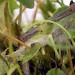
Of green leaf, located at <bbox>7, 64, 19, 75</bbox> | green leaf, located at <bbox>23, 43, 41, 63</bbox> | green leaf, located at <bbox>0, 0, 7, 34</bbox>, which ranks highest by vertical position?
green leaf, located at <bbox>0, 0, 7, 34</bbox>

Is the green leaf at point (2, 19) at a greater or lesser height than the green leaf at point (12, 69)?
greater

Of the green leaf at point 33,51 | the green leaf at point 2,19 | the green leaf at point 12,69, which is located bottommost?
the green leaf at point 12,69

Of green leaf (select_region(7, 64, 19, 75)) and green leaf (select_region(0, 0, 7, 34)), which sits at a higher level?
green leaf (select_region(0, 0, 7, 34))

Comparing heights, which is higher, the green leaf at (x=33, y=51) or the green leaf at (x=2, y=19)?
the green leaf at (x=2, y=19)

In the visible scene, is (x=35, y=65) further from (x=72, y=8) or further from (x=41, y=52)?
(x=72, y=8)

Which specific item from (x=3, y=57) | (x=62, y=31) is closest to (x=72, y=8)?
(x=62, y=31)

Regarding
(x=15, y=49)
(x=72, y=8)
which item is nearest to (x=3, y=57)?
(x=15, y=49)

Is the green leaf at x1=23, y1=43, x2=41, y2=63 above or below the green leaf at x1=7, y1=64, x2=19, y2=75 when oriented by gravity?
above

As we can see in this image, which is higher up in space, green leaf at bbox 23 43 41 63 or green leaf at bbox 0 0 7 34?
green leaf at bbox 0 0 7 34

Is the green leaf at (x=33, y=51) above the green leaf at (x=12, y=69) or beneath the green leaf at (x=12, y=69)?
above
